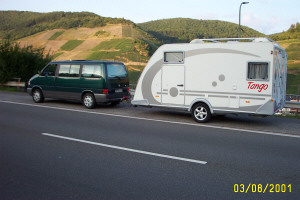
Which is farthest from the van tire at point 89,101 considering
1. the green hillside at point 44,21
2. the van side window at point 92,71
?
the green hillside at point 44,21

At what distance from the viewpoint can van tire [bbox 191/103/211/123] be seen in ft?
32.8

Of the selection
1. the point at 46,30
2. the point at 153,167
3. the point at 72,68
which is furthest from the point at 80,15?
the point at 153,167

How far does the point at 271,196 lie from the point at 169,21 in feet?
493

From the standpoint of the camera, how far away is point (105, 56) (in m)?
77.5

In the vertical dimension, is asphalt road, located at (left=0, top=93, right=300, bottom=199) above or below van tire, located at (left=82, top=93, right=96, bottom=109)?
below

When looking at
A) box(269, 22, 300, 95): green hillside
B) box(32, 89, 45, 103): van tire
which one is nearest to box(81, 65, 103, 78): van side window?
box(32, 89, 45, 103): van tire

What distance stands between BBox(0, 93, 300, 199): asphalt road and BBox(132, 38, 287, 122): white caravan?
0.72 meters

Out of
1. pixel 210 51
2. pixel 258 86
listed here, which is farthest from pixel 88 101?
pixel 258 86

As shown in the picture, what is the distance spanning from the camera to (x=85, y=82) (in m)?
13.1

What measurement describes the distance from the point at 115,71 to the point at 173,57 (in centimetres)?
349

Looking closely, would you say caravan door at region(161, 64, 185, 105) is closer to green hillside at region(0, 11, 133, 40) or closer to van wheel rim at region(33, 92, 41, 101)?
van wheel rim at region(33, 92, 41, 101)

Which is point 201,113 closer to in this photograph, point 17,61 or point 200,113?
point 200,113

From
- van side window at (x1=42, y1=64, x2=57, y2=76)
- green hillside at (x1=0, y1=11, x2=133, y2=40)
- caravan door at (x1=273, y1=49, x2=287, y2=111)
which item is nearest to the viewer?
caravan door at (x1=273, y1=49, x2=287, y2=111)

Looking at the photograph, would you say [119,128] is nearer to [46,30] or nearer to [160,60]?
[160,60]
